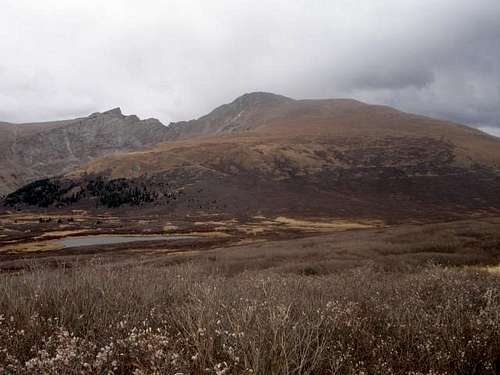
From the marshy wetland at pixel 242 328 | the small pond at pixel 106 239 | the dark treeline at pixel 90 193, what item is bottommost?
the small pond at pixel 106 239

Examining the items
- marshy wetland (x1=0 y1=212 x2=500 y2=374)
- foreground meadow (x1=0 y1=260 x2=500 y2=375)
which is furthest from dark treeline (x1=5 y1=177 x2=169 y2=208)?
foreground meadow (x1=0 y1=260 x2=500 y2=375)

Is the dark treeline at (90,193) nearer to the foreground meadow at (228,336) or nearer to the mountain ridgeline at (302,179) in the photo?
the mountain ridgeline at (302,179)

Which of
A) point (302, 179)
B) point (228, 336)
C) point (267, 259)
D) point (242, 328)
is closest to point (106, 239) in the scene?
point (267, 259)

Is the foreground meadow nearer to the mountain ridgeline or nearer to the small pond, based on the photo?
the small pond

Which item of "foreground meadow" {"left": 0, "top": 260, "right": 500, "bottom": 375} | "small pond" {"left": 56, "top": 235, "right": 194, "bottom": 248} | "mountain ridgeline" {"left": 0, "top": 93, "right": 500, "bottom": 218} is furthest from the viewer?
"mountain ridgeline" {"left": 0, "top": 93, "right": 500, "bottom": 218}

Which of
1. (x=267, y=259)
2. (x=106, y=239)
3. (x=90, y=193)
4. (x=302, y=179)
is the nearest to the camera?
(x=267, y=259)

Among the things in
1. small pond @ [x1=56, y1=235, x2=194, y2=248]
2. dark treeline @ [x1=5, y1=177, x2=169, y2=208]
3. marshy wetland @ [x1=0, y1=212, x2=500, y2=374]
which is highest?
marshy wetland @ [x1=0, y1=212, x2=500, y2=374]

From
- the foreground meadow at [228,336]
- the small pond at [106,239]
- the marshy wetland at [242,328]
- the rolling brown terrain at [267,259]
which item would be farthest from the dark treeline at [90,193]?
the foreground meadow at [228,336]

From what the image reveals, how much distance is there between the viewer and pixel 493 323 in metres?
4.88

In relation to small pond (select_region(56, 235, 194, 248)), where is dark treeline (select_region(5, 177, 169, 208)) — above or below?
above

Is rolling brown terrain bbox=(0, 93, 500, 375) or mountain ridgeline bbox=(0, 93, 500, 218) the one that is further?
mountain ridgeline bbox=(0, 93, 500, 218)

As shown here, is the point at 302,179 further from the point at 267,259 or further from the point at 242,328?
the point at 242,328

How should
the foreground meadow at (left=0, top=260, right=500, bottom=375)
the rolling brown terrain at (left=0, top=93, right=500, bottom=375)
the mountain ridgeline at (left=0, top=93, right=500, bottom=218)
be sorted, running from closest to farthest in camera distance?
the foreground meadow at (left=0, top=260, right=500, bottom=375)
the rolling brown terrain at (left=0, top=93, right=500, bottom=375)
the mountain ridgeline at (left=0, top=93, right=500, bottom=218)

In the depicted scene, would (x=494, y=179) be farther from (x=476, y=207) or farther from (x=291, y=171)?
(x=291, y=171)
